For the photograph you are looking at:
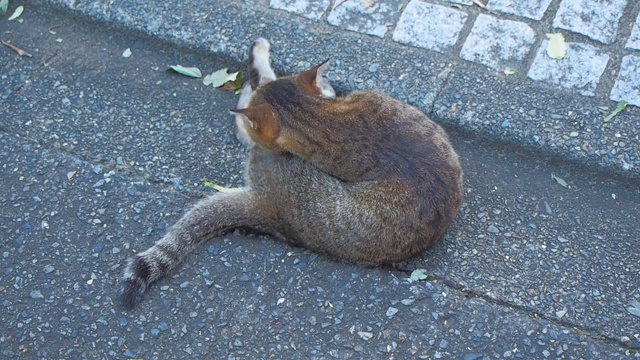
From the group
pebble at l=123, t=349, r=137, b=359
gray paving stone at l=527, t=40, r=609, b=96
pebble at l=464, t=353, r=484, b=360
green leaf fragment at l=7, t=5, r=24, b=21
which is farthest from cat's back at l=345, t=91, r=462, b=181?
green leaf fragment at l=7, t=5, r=24, b=21

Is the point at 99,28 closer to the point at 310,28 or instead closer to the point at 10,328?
the point at 310,28

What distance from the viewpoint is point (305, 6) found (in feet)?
16.0

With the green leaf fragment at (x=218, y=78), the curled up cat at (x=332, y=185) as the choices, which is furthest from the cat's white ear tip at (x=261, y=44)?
the curled up cat at (x=332, y=185)

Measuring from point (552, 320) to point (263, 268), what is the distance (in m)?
1.42

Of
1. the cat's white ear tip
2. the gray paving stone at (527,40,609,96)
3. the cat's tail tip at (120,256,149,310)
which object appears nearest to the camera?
the cat's tail tip at (120,256,149,310)

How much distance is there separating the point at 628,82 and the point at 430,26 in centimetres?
122

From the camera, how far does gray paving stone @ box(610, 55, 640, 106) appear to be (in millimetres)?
4273

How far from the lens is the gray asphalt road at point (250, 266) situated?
3.50m

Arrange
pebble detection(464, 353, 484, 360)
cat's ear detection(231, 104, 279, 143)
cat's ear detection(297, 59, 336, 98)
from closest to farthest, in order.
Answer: pebble detection(464, 353, 484, 360), cat's ear detection(231, 104, 279, 143), cat's ear detection(297, 59, 336, 98)

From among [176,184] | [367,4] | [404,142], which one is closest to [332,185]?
[404,142]

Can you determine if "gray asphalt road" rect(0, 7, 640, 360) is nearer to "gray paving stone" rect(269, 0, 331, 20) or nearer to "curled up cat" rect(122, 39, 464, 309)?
"curled up cat" rect(122, 39, 464, 309)

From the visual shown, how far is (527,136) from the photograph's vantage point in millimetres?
4188

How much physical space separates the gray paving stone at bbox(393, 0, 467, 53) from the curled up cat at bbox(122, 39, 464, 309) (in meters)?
0.85

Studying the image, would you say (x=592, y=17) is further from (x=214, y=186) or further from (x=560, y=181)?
(x=214, y=186)
